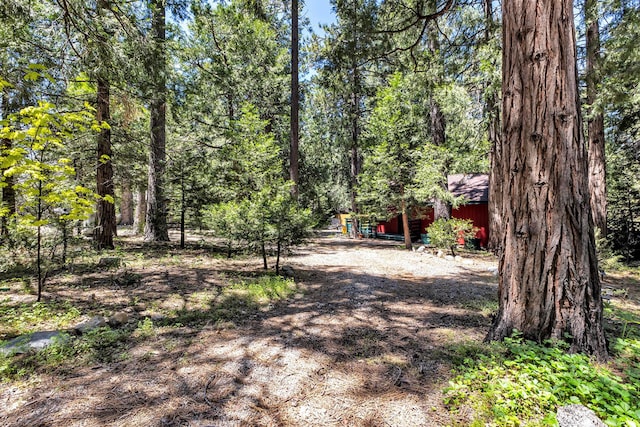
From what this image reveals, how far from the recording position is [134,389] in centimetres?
215

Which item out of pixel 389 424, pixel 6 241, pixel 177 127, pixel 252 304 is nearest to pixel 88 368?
pixel 252 304

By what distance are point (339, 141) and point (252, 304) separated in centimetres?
1447

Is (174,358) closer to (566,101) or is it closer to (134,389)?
(134,389)

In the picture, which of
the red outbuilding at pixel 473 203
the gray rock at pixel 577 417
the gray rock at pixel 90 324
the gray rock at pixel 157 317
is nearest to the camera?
the gray rock at pixel 577 417

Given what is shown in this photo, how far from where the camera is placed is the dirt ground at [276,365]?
1.90 metres

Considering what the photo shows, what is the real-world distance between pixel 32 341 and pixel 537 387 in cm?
447

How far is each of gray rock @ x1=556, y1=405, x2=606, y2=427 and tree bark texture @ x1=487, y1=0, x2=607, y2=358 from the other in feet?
3.07

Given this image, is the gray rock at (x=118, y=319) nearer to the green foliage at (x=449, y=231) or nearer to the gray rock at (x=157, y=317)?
the gray rock at (x=157, y=317)

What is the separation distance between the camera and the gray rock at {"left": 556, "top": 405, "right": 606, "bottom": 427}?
5.01 feet

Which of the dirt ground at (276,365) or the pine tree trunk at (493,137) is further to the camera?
the pine tree trunk at (493,137)

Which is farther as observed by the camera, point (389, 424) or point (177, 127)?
point (177, 127)

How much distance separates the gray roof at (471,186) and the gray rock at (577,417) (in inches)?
469

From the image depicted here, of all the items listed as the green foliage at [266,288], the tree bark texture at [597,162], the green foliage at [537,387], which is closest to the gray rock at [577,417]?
the green foliage at [537,387]

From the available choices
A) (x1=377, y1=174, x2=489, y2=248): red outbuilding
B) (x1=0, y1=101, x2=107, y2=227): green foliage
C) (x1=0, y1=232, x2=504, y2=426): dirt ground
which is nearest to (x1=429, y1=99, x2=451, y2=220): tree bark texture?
(x1=377, y1=174, x2=489, y2=248): red outbuilding
